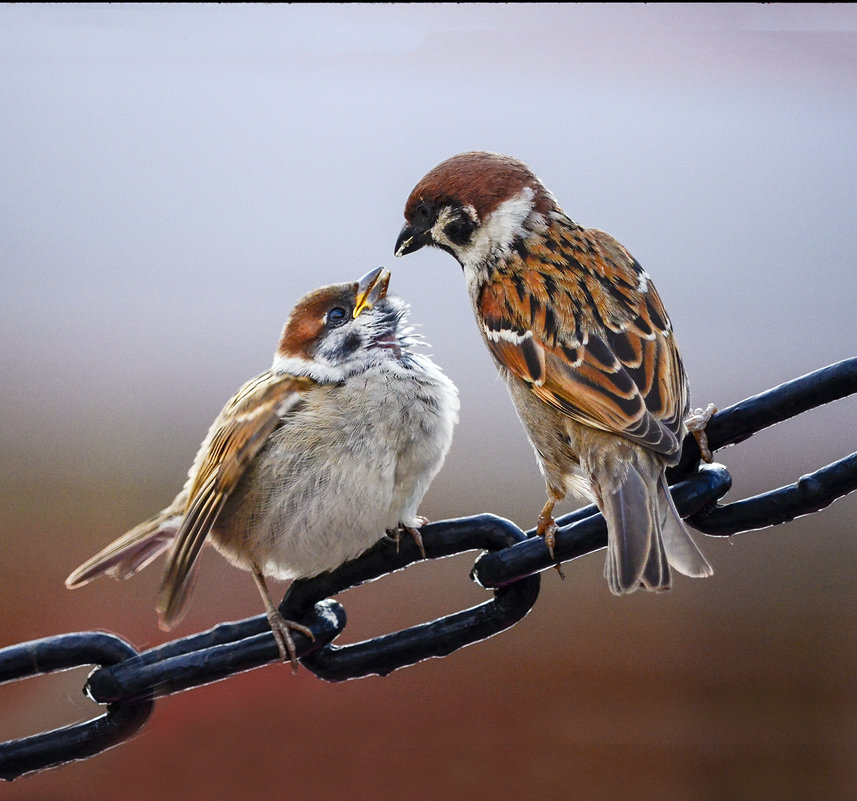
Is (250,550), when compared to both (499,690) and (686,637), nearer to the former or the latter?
(499,690)

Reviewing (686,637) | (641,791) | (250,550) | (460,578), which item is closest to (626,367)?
(250,550)

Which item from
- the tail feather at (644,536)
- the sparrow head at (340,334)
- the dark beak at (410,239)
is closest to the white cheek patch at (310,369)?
the sparrow head at (340,334)

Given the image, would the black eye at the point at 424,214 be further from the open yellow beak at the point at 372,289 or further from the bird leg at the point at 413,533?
the bird leg at the point at 413,533

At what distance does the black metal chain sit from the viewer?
57 cm

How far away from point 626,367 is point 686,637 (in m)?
0.73

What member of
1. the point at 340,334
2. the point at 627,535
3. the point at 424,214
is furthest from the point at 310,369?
the point at 627,535

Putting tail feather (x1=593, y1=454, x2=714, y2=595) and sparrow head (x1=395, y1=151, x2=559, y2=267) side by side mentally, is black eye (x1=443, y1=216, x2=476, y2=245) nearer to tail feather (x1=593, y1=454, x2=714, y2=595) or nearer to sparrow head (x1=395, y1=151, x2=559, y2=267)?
sparrow head (x1=395, y1=151, x2=559, y2=267)

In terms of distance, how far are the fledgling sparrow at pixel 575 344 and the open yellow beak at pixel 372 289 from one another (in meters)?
0.03

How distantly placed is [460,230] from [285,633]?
0.33 metres

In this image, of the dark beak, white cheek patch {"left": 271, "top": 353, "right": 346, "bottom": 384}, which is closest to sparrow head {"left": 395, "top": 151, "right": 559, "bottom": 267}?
the dark beak

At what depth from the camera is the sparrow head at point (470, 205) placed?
695mm

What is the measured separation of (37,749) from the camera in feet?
2.01

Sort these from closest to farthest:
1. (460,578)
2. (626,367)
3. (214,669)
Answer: (214,669)
(626,367)
(460,578)

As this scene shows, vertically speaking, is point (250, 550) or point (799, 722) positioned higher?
point (250, 550)
